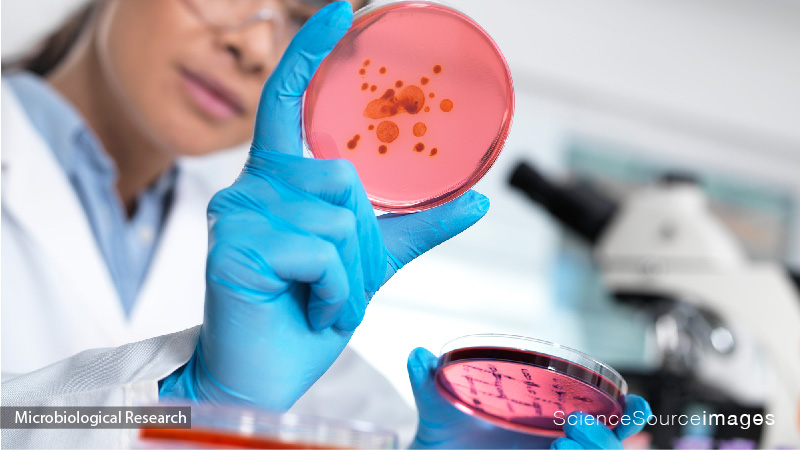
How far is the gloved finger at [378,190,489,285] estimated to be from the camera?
102 centimetres

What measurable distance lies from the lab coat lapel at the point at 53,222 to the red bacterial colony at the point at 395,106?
0.90 metres

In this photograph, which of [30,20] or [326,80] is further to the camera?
[30,20]

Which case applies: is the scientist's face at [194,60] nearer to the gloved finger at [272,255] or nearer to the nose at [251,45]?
the nose at [251,45]

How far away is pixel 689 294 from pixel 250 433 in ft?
6.23

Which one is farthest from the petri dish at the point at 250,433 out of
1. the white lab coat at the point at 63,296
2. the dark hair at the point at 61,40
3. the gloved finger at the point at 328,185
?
the dark hair at the point at 61,40

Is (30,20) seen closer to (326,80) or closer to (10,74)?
(10,74)

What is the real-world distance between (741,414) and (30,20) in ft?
7.98

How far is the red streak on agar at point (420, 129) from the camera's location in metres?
0.94

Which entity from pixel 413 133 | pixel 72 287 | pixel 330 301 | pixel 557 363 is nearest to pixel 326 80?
pixel 413 133

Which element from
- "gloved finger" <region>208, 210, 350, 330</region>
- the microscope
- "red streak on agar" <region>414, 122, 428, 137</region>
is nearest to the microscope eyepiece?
the microscope

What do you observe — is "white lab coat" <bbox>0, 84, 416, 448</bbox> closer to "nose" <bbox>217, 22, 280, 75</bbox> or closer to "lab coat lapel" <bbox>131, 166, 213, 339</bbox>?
"lab coat lapel" <bbox>131, 166, 213, 339</bbox>

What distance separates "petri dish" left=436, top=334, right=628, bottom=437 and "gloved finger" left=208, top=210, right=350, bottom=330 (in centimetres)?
20

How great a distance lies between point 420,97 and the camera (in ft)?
3.09

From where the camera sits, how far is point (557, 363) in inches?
33.1
